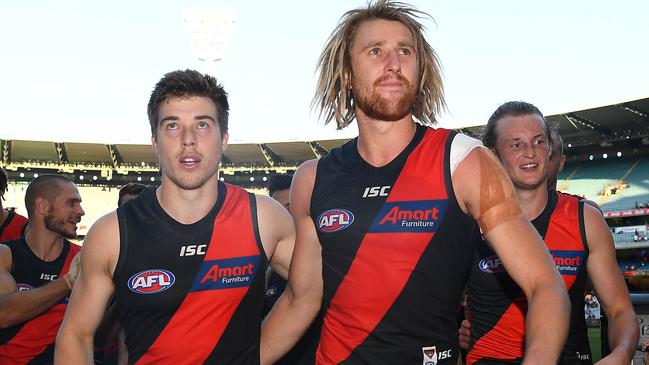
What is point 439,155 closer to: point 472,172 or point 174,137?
point 472,172

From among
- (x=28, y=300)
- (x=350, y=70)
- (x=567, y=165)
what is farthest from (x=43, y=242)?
(x=567, y=165)

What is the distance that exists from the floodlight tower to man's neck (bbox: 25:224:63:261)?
31493 mm

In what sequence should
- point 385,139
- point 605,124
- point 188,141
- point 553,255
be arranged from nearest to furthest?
point 385,139
point 188,141
point 553,255
point 605,124

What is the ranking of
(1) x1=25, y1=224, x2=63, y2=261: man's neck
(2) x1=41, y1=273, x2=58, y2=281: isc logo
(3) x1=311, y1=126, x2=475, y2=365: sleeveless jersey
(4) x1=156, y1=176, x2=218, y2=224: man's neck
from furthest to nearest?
(1) x1=25, y1=224, x2=63, y2=261: man's neck → (2) x1=41, y1=273, x2=58, y2=281: isc logo → (4) x1=156, y1=176, x2=218, y2=224: man's neck → (3) x1=311, y1=126, x2=475, y2=365: sleeveless jersey

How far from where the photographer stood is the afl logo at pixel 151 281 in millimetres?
3395

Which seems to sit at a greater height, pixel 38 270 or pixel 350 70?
pixel 350 70

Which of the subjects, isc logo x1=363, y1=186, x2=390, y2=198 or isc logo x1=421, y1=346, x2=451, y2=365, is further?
isc logo x1=363, y1=186, x2=390, y2=198

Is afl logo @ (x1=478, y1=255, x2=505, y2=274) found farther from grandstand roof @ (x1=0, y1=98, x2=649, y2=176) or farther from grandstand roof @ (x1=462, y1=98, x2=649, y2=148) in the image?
grandstand roof @ (x1=0, y1=98, x2=649, y2=176)

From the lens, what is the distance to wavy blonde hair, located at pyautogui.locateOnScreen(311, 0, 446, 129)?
335cm

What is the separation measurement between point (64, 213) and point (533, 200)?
4145 millimetres

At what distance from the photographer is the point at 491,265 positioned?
4344 mm

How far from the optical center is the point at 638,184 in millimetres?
34594

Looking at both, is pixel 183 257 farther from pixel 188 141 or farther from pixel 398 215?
pixel 398 215

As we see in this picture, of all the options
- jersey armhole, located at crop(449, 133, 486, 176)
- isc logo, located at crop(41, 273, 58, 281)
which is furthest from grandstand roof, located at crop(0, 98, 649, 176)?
jersey armhole, located at crop(449, 133, 486, 176)
